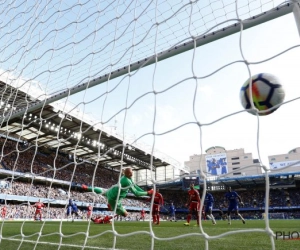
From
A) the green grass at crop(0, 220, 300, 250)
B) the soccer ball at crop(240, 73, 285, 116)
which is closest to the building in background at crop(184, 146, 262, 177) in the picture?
the green grass at crop(0, 220, 300, 250)

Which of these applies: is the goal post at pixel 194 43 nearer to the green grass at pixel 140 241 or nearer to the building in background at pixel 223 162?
the green grass at pixel 140 241

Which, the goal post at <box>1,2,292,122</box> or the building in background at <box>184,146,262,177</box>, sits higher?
the building in background at <box>184,146,262,177</box>

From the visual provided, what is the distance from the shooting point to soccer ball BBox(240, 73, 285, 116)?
116 inches

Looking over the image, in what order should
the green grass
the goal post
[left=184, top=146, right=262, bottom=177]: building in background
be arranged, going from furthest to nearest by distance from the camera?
1. [left=184, top=146, right=262, bottom=177]: building in background
2. the green grass
3. the goal post

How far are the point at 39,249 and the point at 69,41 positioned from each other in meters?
2.82

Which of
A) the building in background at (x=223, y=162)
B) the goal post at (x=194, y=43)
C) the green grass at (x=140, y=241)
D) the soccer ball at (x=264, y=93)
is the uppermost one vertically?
the building in background at (x=223, y=162)

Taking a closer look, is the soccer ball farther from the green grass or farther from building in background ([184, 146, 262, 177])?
building in background ([184, 146, 262, 177])

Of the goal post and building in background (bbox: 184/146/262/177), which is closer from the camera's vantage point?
the goal post

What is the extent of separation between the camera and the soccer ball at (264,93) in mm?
2953

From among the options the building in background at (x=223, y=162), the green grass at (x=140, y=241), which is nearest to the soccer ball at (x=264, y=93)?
the green grass at (x=140, y=241)

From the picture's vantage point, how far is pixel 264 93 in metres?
2.97

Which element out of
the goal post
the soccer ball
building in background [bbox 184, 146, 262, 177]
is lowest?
the soccer ball

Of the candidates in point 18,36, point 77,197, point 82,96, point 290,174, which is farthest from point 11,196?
point 290,174

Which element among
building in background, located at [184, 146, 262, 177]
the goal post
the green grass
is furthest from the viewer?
building in background, located at [184, 146, 262, 177]
